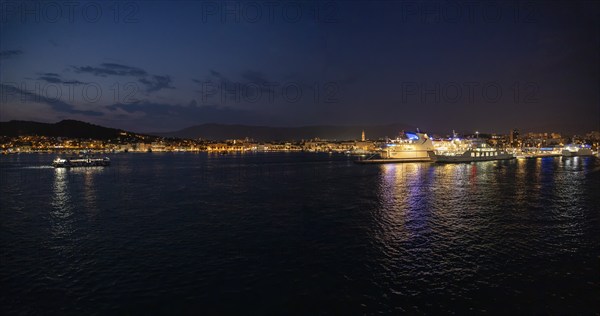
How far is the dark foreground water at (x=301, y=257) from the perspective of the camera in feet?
48.9

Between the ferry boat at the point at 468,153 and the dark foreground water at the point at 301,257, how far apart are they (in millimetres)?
77151

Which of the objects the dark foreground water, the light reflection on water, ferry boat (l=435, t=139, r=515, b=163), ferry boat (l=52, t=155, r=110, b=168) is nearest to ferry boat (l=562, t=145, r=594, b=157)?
ferry boat (l=435, t=139, r=515, b=163)

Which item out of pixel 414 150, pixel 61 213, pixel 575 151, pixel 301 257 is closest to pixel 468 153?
pixel 414 150

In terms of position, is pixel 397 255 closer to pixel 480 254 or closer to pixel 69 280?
pixel 480 254

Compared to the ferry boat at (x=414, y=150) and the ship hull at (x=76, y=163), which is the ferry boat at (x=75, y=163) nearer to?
the ship hull at (x=76, y=163)

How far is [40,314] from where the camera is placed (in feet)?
45.7

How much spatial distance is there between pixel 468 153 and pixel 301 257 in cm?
11431

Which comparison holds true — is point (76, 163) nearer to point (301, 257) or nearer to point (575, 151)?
point (301, 257)

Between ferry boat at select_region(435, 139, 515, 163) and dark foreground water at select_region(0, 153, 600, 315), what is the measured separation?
77151 mm

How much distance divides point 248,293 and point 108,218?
2151cm

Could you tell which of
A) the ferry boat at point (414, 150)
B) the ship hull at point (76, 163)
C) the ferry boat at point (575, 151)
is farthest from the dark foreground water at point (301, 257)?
the ferry boat at point (575, 151)

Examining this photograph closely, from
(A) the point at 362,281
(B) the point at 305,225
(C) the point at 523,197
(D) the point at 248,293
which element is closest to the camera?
(D) the point at 248,293

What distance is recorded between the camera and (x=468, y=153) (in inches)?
4715

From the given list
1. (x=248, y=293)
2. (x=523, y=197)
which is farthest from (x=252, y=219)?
(x=523, y=197)
